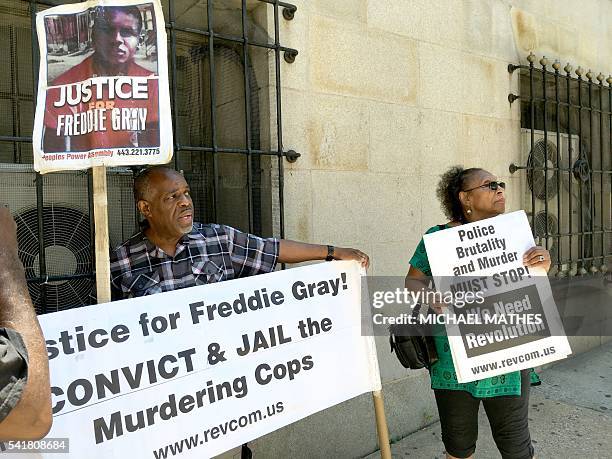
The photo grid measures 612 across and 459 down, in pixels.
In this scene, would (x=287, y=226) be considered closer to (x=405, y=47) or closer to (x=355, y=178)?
(x=355, y=178)

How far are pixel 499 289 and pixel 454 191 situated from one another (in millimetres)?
521

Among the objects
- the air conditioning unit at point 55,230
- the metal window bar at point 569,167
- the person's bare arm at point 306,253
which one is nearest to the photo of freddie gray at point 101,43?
the person's bare arm at point 306,253

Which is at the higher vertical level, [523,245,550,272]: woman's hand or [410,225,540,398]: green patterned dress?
[523,245,550,272]: woman's hand

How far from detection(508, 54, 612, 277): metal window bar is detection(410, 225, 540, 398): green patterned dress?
85.6 inches

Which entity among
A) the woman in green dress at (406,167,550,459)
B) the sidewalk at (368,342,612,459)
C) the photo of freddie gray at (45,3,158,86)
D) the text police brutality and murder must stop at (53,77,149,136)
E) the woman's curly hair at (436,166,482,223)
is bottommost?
the sidewalk at (368,342,612,459)

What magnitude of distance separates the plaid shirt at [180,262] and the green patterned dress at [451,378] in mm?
845

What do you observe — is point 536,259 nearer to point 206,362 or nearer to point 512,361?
point 512,361

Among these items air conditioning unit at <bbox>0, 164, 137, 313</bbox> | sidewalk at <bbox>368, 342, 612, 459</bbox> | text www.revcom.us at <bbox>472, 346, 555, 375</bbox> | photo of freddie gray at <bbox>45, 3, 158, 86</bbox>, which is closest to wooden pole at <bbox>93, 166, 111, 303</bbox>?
photo of freddie gray at <bbox>45, 3, 158, 86</bbox>

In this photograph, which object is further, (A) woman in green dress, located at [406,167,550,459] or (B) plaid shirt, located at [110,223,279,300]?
(A) woman in green dress, located at [406,167,550,459]

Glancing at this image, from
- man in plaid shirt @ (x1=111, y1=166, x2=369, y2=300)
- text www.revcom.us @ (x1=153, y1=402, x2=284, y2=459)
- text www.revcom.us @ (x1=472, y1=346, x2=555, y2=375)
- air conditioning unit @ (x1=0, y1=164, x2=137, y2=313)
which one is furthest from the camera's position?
→ air conditioning unit @ (x1=0, y1=164, x2=137, y2=313)

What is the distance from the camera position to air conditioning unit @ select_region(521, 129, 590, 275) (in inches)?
173

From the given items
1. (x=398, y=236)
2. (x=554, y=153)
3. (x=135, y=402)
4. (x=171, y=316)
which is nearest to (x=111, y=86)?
(x=171, y=316)

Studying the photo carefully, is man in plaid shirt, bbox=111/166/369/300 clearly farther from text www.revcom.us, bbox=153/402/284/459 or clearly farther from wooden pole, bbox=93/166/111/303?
text www.revcom.us, bbox=153/402/284/459

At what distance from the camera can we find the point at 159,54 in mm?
1705
